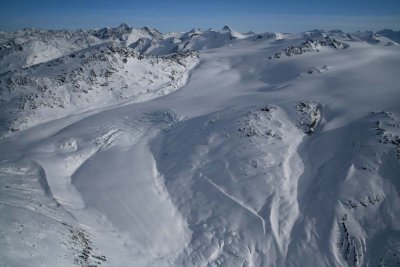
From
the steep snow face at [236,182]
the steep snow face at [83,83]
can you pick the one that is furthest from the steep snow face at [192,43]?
the steep snow face at [236,182]

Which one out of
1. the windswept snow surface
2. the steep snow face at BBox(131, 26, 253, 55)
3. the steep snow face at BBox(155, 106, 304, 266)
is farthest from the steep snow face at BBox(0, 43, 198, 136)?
the steep snow face at BBox(131, 26, 253, 55)

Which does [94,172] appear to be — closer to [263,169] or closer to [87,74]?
[263,169]

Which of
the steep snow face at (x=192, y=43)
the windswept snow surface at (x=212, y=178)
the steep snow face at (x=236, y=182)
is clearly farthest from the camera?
the steep snow face at (x=192, y=43)

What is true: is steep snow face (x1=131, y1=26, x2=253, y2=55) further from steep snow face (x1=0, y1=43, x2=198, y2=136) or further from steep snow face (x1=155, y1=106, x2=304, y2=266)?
steep snow face (x1=155, y1=106, x2=304, y2=266)

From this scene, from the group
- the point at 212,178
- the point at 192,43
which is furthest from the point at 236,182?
the point at 192,43

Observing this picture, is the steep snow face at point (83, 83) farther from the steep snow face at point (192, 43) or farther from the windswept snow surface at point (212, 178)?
the steep snow face at point (192, 43)

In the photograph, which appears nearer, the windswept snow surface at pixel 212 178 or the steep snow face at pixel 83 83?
the windswept snow surface at pixel 212 178

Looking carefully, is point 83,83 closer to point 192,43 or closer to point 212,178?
point 212,178

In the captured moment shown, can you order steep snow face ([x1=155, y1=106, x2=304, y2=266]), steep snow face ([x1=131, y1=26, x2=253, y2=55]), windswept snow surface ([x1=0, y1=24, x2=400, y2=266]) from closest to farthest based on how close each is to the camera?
windswept snow surface ([x1=0, y1=24, x2=400, y2=266]) → steep snow face ([x1=155, y1=106, x2=304, y2=266]) → steep snow face ([x1=131, y1=26, x2=253, y2=55])

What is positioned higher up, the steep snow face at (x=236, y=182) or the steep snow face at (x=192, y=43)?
the steep snow face at (x=236, y=182)
